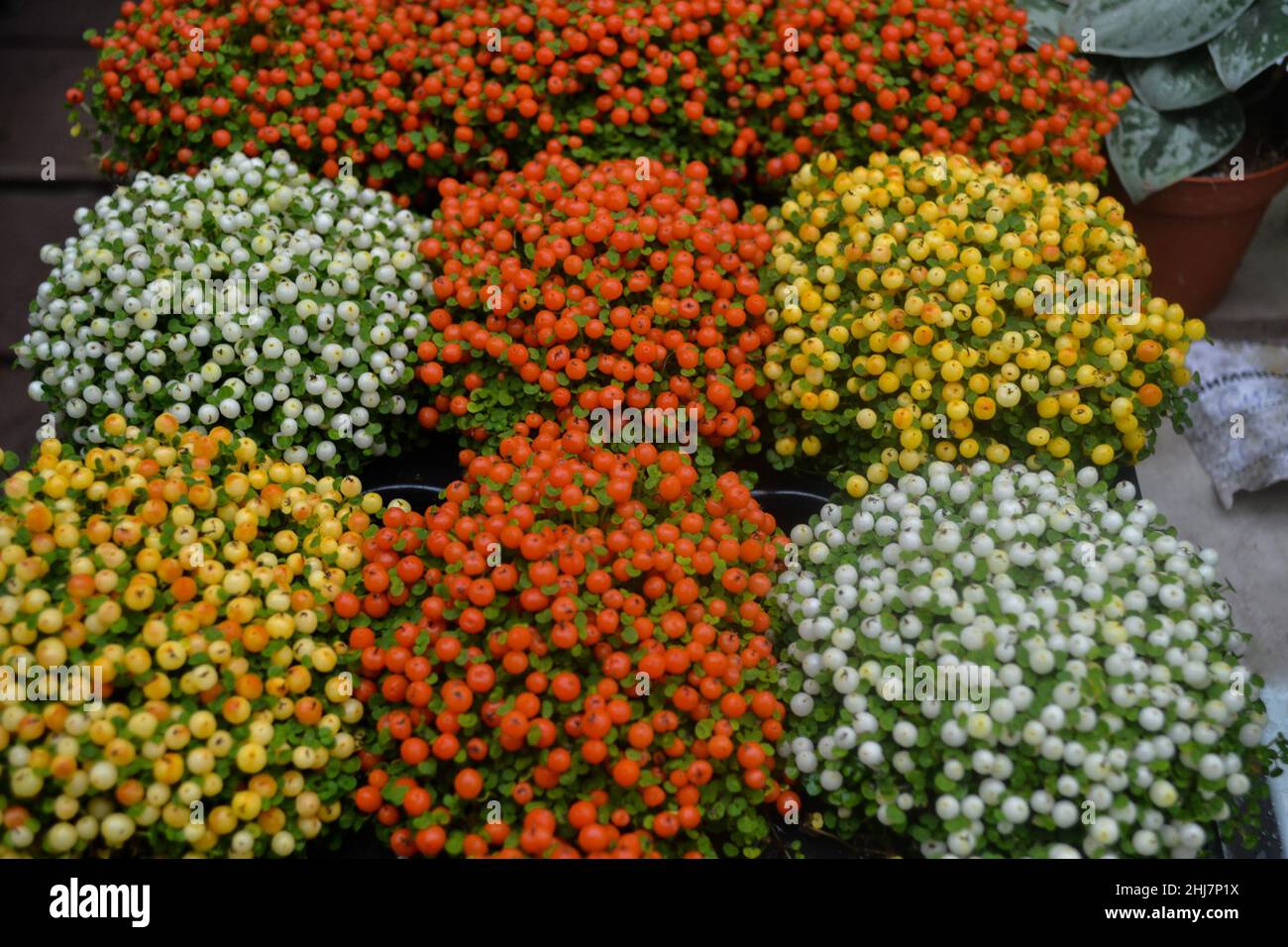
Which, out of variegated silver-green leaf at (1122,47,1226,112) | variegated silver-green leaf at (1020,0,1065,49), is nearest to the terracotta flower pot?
variegated silver-green leaf at (1122,47,1226,112)

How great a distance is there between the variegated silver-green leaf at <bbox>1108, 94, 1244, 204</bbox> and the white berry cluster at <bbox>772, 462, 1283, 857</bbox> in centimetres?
164

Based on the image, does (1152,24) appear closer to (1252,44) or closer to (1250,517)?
(1252,44)

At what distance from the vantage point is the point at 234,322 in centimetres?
270

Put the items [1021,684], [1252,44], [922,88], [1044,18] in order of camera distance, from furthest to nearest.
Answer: [1044,18] < [1252,44] < [922,88] < [1021,684]

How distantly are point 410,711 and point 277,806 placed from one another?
301 mm

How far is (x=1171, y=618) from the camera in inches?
88.9

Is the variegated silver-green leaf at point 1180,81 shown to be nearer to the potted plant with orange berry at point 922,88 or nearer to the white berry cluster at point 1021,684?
the potted plant with orange berry at point 922,88

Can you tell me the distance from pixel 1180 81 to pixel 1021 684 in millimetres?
2459

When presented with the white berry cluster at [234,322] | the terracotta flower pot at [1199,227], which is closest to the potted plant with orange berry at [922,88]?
the terracotta flower pot at [1199,227]

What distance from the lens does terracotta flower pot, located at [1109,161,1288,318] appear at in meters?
3.82

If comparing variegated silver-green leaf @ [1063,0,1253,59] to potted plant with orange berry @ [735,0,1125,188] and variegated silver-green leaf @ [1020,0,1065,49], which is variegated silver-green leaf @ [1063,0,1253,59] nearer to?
variegated silver-green leaf @ [1020,0,1065,49]

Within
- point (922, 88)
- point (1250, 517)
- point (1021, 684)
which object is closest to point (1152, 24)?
point (922, 88)
